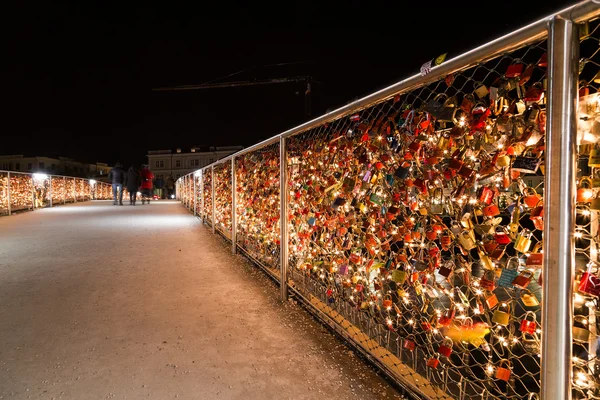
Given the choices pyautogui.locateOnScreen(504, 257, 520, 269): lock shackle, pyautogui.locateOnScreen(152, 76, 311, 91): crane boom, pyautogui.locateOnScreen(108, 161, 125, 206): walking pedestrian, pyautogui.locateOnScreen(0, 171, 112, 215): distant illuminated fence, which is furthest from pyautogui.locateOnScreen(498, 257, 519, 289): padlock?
pyautogui.locateOnScreen(152, 76, 311, 91): crane boom

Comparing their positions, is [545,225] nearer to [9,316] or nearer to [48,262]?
[9,316]

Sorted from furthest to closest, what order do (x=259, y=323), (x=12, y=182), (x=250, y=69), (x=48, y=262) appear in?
(x=250, y=69) → (x=12, y=182) → (x=48, y=262) → (x=259, y=323)

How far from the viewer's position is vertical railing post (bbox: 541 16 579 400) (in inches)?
37.1

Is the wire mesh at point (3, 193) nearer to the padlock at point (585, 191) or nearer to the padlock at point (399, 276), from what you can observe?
the padlock at point (399, 276)

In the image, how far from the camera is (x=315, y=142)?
2.82 meters

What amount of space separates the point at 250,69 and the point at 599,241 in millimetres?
46432

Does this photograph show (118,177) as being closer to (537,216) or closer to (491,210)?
(491,210)

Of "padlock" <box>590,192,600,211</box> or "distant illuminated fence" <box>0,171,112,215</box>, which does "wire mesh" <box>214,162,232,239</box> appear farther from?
"distant illuminated fence" <box>0,171,112,215</box>

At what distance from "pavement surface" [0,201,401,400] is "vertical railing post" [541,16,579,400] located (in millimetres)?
953

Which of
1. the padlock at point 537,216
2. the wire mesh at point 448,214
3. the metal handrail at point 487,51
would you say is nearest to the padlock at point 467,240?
the wire mesh at point 448,214

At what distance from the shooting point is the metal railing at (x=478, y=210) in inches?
38.2

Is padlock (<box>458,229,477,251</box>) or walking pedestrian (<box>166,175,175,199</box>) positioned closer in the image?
padlock (<box>458,229,477,251</box>)

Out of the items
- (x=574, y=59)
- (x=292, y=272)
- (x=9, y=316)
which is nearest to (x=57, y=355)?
(x=9, y=316)

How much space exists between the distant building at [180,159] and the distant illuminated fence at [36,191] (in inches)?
1808
